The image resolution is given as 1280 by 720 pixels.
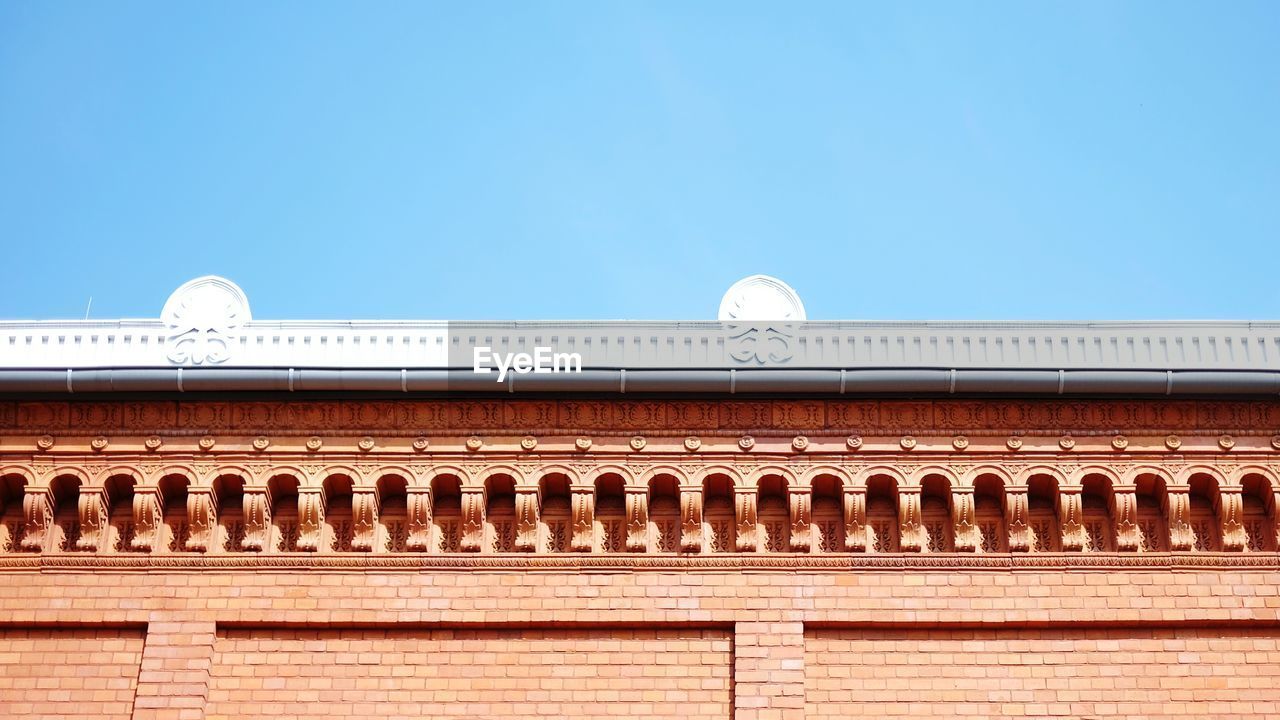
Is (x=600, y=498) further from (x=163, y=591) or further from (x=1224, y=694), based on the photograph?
(x=1224, y=694)

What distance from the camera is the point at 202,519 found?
15.4m

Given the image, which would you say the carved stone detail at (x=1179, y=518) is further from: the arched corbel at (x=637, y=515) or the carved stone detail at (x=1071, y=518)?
the arched corbel at (x=637, y=515)

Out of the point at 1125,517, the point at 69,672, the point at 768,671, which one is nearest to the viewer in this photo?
the point at 768,671

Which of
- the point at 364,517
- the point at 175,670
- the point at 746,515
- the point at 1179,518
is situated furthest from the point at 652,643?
the point at 1179,518

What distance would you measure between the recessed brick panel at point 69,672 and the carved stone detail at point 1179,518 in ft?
24.4

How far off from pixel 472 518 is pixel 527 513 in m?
0.40

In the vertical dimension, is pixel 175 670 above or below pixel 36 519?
below

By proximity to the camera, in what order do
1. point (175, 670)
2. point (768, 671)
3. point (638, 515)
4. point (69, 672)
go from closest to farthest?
1. point (768, 671)
2. point (175, 670)
3. point (69, 672)
4. point (638, 515)

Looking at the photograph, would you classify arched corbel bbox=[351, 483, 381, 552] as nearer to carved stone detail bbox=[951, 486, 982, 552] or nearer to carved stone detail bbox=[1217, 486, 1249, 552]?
carved stone detail bbox=[951, 486, 982, 552]

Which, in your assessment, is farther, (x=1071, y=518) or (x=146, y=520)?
(x=146, y=520)

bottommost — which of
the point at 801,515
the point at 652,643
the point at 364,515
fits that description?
the point at 652,643

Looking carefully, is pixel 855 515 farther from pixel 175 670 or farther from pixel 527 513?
pixel 175 670

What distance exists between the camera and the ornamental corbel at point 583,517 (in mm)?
15344

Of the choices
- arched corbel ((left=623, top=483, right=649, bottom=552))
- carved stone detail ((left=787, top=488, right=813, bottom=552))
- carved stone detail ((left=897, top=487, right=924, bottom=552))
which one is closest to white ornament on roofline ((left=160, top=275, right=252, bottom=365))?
arched corbel ((left=623, top=483, right=649, bottom=552))
